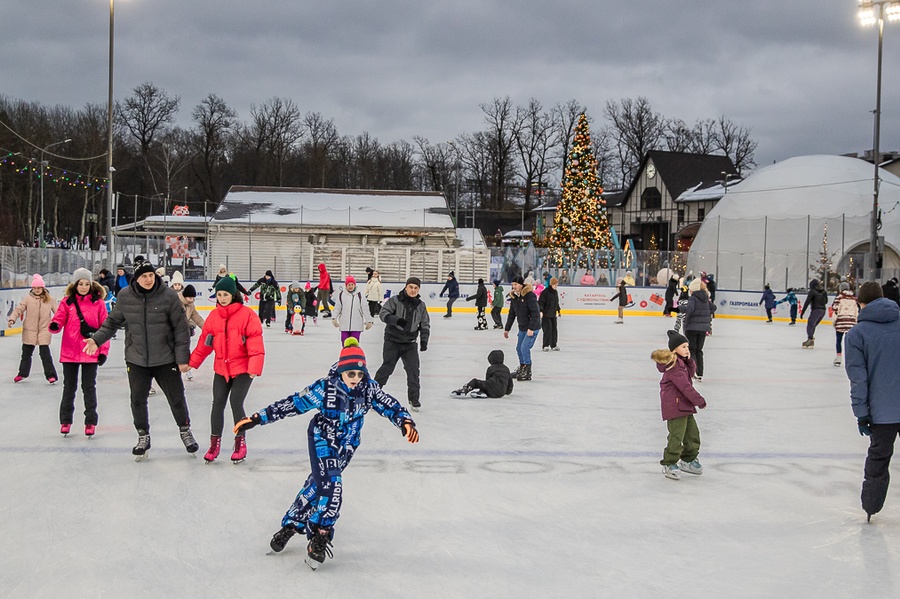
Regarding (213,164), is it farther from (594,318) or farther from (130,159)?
(594,318)

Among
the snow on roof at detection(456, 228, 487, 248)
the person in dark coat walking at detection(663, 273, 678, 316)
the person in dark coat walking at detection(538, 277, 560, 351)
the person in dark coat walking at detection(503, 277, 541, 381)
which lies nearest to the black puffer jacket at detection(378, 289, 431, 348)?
the person in dark coat walking at detection(503, 277, 541, 381)

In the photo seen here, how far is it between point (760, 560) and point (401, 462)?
296 cm

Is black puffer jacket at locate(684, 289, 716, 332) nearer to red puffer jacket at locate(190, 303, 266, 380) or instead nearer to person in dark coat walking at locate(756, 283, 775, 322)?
red puffer jacket at locate(190, 303, 266, 380)

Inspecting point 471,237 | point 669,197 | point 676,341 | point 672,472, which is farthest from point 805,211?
point 672,472

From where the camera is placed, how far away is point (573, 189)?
38125mm

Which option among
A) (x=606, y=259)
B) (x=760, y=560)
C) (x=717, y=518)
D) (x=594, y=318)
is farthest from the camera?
(x=606, y=259)

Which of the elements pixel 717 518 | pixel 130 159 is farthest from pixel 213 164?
pixel 717 518

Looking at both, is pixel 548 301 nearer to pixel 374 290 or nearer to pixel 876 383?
pixel 374 290

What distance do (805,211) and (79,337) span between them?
38.6 metres

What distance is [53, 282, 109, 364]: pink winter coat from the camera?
733 cm

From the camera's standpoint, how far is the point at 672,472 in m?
6.46

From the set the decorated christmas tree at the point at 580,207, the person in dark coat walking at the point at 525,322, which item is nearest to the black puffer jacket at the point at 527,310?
the person in dark coat walking at the point at 525,322

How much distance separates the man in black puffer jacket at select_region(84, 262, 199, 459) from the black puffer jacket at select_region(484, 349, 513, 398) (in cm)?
431

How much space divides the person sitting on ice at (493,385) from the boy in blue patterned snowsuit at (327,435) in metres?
5.69
